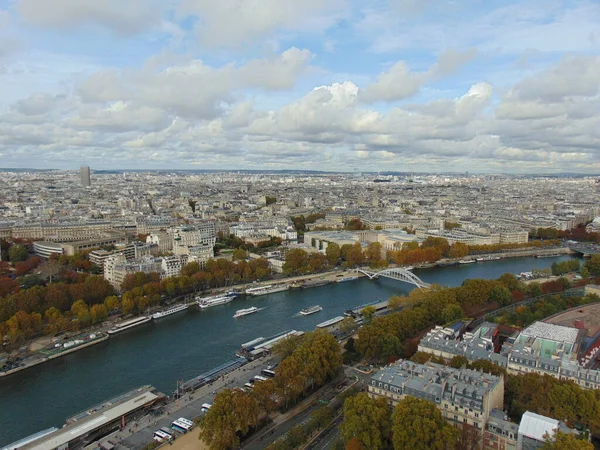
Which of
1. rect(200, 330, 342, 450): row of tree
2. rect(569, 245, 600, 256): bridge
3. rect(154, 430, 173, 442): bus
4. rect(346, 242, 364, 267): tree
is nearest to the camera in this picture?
rect(200, 330, 342, 450): row of tree

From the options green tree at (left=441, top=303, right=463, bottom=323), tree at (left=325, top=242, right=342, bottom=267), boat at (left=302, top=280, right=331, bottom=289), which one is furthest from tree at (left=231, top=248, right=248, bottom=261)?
green tree at (left=441, top=303, right=463, bottom=323)

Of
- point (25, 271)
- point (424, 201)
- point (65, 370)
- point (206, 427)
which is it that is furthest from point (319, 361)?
point (424, 201)

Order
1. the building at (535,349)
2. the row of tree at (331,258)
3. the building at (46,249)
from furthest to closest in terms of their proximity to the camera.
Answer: the building at (46,249) → the row of tree at (331,258) → the building at (535,349)

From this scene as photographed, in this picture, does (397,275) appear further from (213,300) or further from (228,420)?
(228,420)

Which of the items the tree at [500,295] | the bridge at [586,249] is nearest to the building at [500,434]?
the tree at [500,295]

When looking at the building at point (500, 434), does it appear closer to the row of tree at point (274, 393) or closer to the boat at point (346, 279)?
the row of tree at point (274, 393)

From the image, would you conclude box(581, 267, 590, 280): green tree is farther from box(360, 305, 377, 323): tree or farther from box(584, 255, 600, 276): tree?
box(360, 305, 377, 323): tree
